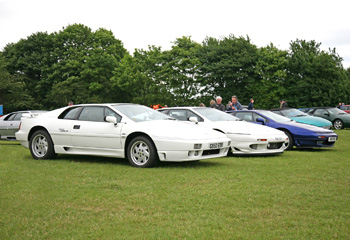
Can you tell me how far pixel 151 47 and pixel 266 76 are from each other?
1644 cm

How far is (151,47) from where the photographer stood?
194 ft

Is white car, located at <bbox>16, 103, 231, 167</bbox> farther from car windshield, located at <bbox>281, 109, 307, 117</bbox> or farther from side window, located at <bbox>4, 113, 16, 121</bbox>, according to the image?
car windshield, located at <bbox>281, 109, 307, 117</bbox>

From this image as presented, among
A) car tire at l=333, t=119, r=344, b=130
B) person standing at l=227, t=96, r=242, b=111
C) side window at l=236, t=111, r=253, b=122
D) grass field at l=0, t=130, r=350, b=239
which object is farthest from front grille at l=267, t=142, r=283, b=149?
car tire at l=333, t=119, r=344, b=130

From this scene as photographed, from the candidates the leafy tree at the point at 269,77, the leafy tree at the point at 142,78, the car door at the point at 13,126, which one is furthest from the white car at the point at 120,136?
the leafy tree at the point at 269,77

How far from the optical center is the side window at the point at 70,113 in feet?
33.6

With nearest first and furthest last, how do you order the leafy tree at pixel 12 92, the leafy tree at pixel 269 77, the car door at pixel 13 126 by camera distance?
1. the car door at pixel 13 126
2. the leafy tree at pixel 12 92
3. the leafy tree at pixel 269 77

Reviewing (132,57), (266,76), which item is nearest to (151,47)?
(132,57)

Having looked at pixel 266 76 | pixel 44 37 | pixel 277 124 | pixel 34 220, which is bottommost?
pixel 34 220

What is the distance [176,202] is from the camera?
5383 millimetres

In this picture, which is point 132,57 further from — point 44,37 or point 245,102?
point 245,102

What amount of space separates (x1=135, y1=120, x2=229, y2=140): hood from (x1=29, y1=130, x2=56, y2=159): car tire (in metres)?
2.58

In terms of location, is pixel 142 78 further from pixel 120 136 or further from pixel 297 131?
pixel 120 136

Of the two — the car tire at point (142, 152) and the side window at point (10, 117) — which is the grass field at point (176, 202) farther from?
the side window at point (10, 117)

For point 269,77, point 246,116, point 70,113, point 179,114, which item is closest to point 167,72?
point 269,77
